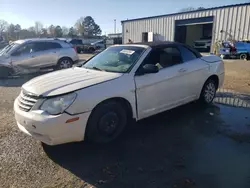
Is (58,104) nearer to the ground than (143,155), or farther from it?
farther from it

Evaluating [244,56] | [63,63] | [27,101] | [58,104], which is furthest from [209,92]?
[244,56]

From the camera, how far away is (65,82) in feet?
11.5

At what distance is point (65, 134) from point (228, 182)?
2169 mm

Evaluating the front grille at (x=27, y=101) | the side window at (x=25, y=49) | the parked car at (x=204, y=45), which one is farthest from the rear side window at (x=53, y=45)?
the parked car at (x=204, y=45)

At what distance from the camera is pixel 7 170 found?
302 centimetres

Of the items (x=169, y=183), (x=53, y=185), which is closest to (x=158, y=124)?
(x=169, y=183)

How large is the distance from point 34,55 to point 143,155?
854 cm

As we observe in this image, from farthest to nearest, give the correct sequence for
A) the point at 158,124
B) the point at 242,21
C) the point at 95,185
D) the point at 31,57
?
the point at 242,21
the point at 31,57
the point at 158,124
the point at 95,185

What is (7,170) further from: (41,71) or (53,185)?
(41,71)

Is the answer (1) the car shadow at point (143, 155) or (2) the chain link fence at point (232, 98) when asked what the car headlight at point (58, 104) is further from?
(2) the chain link fence at point (232, 98)

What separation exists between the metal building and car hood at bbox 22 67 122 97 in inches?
817

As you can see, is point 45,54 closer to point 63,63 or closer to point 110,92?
point 63,63

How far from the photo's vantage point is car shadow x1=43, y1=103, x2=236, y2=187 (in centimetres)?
Answer: 280

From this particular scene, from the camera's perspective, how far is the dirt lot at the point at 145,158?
109 inches
